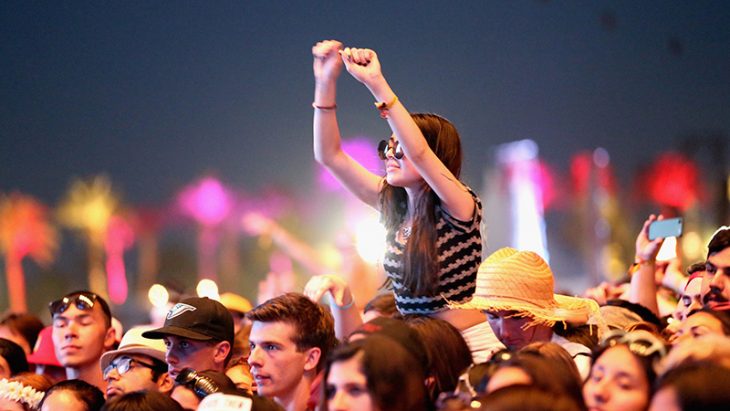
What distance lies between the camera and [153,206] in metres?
23.4

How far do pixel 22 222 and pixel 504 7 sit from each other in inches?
443

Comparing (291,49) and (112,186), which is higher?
(291,49)

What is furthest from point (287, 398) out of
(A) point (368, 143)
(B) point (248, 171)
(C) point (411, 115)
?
(B) point (248, 171)

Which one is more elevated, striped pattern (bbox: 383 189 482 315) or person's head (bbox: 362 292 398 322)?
striped pattern (bbox: 383 189 482 315)

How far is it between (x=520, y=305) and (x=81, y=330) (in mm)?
2592

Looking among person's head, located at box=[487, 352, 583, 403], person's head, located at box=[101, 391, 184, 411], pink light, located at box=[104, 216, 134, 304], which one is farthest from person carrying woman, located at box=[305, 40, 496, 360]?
pink light, located at box=[104, 216, 134, 304]

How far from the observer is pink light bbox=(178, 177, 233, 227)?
23.7m

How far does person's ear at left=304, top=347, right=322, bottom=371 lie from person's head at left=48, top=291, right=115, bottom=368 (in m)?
1.77

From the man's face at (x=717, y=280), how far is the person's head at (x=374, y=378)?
138 cm

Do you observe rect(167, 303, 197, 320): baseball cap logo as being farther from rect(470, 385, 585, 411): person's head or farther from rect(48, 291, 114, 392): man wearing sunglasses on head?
rect(470, 385, 585, 411): person's head

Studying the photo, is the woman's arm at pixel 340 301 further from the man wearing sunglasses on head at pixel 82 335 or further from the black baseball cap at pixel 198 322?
the man wearing sunglasses on head at pixel 82 335

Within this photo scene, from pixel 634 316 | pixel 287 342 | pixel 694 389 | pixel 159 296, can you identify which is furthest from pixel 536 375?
pixel 159 296

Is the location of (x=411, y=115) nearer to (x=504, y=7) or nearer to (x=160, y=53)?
(x=504, y=7)

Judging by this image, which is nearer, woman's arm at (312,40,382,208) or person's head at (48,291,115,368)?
woman's arm at (312,40,382,208)
